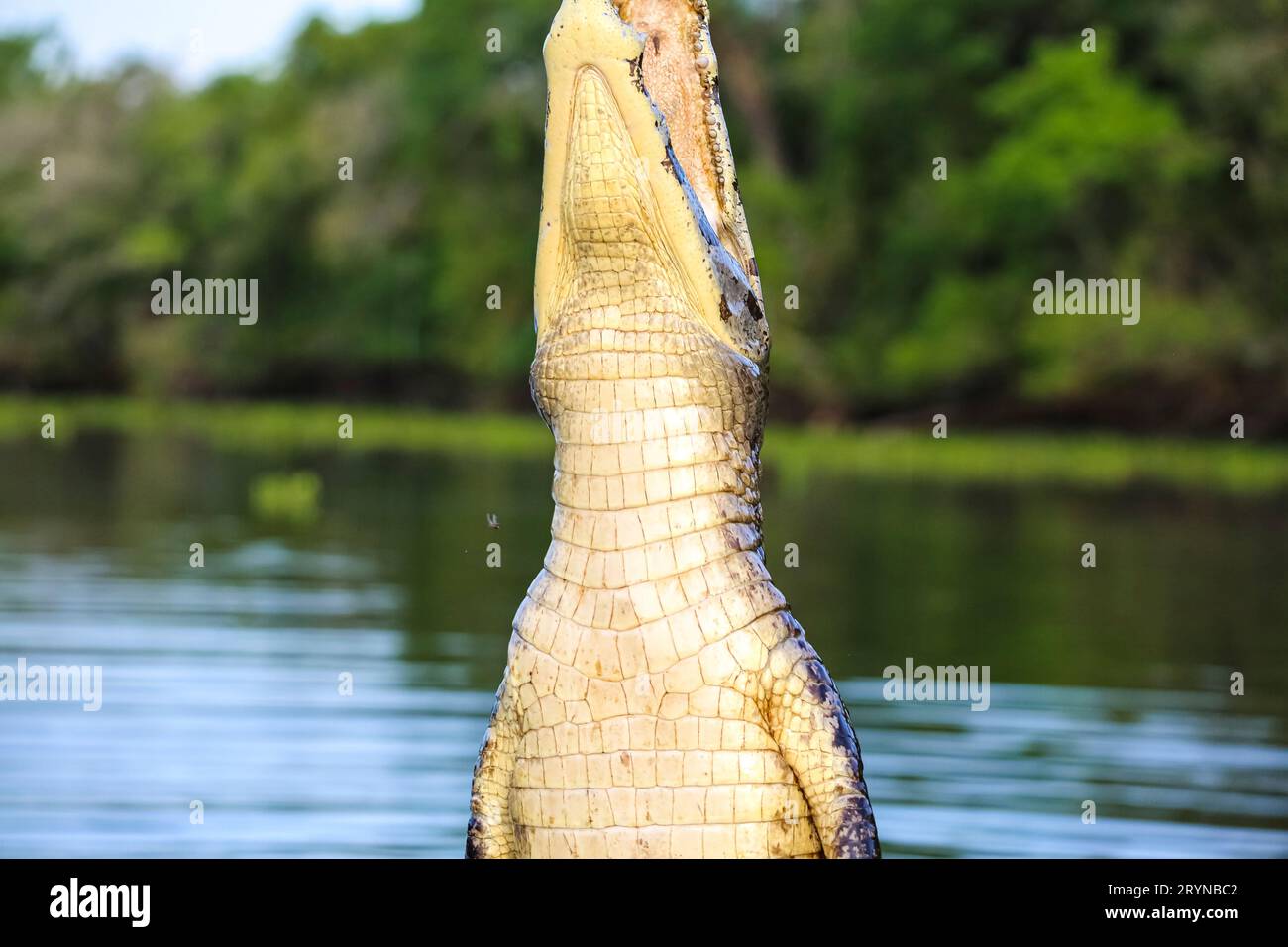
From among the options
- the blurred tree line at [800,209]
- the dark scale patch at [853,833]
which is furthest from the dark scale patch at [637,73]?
the blurred tree line at [800,209]

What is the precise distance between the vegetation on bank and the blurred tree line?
1.49m

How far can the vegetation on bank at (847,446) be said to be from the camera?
107ft

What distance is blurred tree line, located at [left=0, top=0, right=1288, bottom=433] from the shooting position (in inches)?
1612

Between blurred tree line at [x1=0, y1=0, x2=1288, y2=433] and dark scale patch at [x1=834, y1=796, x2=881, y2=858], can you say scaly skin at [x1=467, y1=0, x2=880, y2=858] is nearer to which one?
dark scale patch at [x1=834, y1=796, x2=881, y2=858]

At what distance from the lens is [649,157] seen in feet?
13.7

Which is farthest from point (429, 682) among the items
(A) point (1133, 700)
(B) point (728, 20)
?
(B) point (728, 20)

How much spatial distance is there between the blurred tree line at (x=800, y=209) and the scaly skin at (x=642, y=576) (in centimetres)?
3572

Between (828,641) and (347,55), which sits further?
(347,55)

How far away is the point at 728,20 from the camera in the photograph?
171 ft

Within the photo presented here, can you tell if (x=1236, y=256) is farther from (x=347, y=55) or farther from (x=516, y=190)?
→ (x=347, y=55)

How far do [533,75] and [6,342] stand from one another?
16.2 meters

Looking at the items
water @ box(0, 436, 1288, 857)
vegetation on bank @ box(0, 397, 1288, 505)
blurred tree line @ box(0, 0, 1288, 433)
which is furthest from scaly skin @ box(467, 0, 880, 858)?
blurred tree line @ box(0, 0, 1288, 433)

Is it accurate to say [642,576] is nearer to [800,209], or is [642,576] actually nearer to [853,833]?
[853,833]

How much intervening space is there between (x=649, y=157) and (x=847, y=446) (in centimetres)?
3714
